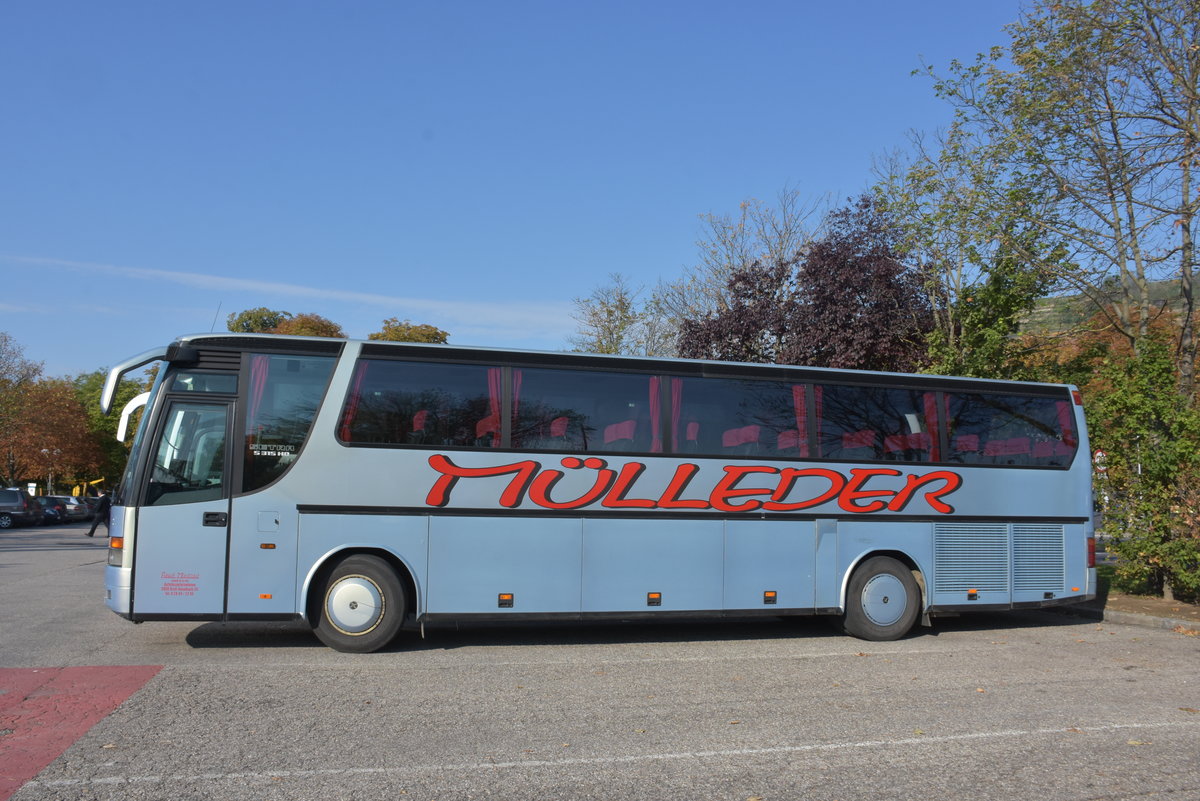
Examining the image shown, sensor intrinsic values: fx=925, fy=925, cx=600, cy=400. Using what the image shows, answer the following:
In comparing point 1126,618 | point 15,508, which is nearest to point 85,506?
point 15,508

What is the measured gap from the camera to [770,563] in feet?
35.4

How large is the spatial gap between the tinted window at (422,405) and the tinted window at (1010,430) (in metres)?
5.85

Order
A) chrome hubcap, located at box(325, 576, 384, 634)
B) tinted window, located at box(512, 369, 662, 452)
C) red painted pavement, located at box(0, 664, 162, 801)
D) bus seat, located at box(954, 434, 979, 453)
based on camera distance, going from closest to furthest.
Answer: red painted pavement, located at box(0, 664, 162, 801)
chrome hubcap, located at box(325, 576, 384, 634)
tinted window, located at box(512, 369, 662, 452)
bus seat, located at box(954, 434, 979, 453)

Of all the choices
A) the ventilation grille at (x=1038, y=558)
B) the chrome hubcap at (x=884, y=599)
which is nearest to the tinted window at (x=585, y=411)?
the chrome hubcap at (x=884, y=599)

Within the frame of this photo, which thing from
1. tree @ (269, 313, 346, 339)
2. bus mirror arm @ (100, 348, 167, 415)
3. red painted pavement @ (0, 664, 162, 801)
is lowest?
red painted pavement @ (0, 664, 162, 801)

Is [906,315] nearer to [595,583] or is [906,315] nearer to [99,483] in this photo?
[595,583]

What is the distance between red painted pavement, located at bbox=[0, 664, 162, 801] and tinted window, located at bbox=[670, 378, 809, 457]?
19.4 feet

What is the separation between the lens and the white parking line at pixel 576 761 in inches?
209

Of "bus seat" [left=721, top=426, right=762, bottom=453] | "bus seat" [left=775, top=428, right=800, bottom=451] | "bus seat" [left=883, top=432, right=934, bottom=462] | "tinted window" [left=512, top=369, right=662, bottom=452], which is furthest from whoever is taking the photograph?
"bus seat" [left=883, top=432, right=934, bottom=462]

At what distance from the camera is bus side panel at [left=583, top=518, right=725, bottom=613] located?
10.2 m

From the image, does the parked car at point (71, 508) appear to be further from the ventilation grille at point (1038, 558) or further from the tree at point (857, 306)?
the ventilation grille at point (1038, 558)

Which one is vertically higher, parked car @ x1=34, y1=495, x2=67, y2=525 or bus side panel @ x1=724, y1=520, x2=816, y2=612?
bus side panel @ x1=724, y1=520, x2=816, y2=612

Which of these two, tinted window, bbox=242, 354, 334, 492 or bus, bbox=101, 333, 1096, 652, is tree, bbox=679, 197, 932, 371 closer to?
bus, bbox=101, 333, 1096, 652

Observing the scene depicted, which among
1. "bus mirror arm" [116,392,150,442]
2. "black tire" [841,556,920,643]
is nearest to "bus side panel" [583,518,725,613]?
"black tire" [841,556,920,643]
